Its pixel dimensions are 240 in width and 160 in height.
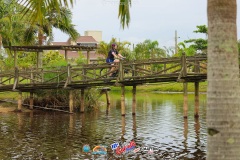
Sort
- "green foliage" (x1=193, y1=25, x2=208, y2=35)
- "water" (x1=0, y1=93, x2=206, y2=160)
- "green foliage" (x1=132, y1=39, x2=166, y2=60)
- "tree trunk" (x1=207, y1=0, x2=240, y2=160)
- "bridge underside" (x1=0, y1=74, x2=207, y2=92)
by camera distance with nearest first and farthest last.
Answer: "tree trunk" (x1=207, y1=0, x2=240, y2=160), "water" (x1=0, y1=93, x2=206, y2=160), "bridge underside" (x1=0, y1=74, x2=207, y2=92), "green foliage" (x1=193, y1=25, x2=208, y2=35), "green foliage" (x1=132, y1=39, x2=166, y2=60)

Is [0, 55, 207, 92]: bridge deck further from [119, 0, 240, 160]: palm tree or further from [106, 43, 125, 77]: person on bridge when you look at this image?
[119, 0, 240, 160]: palm tree

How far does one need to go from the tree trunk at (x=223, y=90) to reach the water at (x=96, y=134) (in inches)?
277

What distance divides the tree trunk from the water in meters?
7.04

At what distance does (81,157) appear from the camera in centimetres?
1183

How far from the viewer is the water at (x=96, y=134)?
40.7 feet

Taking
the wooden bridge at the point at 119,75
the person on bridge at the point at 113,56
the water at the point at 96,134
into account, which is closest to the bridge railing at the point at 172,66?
the wooden bridge at the point at 119,75

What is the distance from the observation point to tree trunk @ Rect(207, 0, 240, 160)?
4.83 m

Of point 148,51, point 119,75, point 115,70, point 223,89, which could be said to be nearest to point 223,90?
point 223,89

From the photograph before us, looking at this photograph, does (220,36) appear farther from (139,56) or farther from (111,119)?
(139,56)

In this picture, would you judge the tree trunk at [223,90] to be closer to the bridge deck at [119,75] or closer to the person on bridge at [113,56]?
the bridge deck at [119,75]

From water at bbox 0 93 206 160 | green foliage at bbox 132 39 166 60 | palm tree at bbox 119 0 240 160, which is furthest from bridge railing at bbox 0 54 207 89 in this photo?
green foliage at bbox 132 39 166 60

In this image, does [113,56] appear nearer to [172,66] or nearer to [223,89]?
[172,66]

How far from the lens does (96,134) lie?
1672 centimetres

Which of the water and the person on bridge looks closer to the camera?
the water
